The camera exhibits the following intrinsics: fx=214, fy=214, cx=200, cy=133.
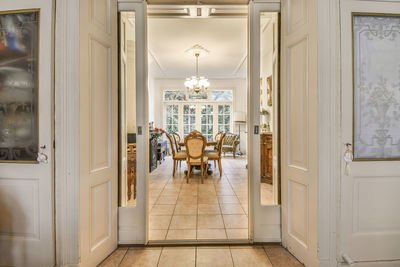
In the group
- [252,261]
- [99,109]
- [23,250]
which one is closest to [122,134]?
[99,109]

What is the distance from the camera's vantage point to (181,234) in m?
2.26

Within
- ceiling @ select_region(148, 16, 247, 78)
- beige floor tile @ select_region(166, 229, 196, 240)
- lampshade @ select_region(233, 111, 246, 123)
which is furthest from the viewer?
lampshade @ select_region(233, 111, 246, 123)

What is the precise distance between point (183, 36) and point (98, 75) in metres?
3.40

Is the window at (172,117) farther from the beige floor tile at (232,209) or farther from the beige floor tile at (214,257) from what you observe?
the beige floor tile at (214,257)

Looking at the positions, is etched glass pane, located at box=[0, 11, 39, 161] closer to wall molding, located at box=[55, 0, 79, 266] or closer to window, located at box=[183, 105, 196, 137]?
wall molding, located at box=[55, 0, 79, 266]

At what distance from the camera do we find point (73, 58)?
5.11ft

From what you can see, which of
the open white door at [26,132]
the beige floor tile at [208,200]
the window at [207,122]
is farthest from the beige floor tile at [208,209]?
the window at [207,122]

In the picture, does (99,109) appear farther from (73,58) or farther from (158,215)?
(158,215)

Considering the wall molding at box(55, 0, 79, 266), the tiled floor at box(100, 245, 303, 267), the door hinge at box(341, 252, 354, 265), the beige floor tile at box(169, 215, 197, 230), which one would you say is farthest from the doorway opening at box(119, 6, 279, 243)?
the door hinge at box(341, 252, 354, 265)

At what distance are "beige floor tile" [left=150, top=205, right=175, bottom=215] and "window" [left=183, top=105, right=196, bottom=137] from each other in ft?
18.7

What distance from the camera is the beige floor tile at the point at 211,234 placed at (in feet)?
7.18

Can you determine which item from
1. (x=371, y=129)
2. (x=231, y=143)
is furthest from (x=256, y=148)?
(x=231, y=143)

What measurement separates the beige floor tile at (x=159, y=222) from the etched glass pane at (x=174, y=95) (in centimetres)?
649

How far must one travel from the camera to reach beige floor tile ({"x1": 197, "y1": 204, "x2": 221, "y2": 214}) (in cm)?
288
